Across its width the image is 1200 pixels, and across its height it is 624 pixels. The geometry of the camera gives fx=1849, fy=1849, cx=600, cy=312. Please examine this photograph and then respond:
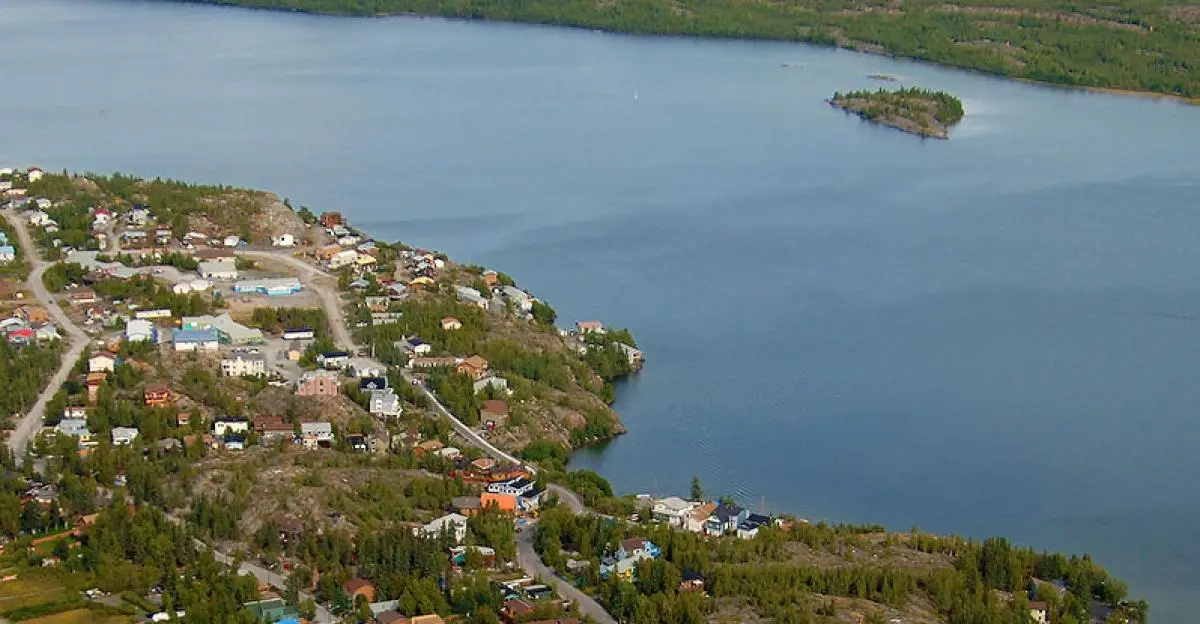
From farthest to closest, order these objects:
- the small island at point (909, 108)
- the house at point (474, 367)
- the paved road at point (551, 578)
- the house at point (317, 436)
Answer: the small island at point (909, 108) → the house at point (474, 367) → the house at point (317, 436) → the paved road at point (551, 578)

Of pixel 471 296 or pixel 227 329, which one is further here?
pixel 471 296

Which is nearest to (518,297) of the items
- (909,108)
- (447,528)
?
(447,528)

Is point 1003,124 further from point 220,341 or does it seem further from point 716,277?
point 220,341

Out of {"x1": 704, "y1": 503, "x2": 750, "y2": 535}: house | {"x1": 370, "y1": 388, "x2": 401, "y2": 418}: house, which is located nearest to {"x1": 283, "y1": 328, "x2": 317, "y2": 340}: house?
{"x1": 370, "y1": 388, "x2": 401, "y2": 418}: house

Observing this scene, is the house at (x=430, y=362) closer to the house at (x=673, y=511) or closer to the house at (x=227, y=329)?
the house at (x=227, y=329)

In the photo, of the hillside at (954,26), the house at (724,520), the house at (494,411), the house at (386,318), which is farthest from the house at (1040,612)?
the hillside at (954,26)

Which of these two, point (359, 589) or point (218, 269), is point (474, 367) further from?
point (359, 589)
